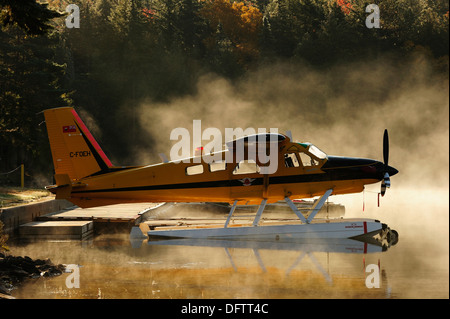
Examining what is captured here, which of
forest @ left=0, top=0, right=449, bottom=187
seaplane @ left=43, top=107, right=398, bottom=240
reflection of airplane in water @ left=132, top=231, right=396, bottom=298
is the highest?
forest @ left=0, top=0, right=449, bottom=187

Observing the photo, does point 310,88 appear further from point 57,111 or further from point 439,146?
point 57,111

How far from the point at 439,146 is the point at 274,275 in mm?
36856

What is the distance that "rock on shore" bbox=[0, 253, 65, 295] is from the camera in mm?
11500

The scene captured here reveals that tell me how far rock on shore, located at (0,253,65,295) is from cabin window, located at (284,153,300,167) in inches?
248

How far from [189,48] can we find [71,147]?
159 ft

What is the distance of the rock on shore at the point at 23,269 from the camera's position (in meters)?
11.5

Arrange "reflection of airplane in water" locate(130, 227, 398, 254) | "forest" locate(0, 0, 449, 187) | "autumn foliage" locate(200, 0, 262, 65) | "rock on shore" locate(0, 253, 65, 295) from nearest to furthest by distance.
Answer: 1. "rock on shore" locate(0, 253, 65, 295)
2. "reflection of airplane in water" locate(130, 227, 398, 254)
3. "forest" locate(0, 0, 449, 187)
4. "autumn foliage" locate(200, 0, 262, 65)

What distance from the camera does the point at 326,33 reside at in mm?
52719

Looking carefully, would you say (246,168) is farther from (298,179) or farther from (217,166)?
(298,179)

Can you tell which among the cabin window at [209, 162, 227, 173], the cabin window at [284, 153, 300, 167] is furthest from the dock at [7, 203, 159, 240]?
the cabin window at [284, 153, 300, 167]

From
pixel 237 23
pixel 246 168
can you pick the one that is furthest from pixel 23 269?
pixel 237 23

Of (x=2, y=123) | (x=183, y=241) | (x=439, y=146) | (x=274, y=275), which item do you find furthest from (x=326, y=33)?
(x=274, y=275)

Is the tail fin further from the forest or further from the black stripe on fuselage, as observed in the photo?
the forest

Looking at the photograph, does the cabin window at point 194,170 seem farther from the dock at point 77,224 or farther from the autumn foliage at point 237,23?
the autumn foliage at point 237,23
